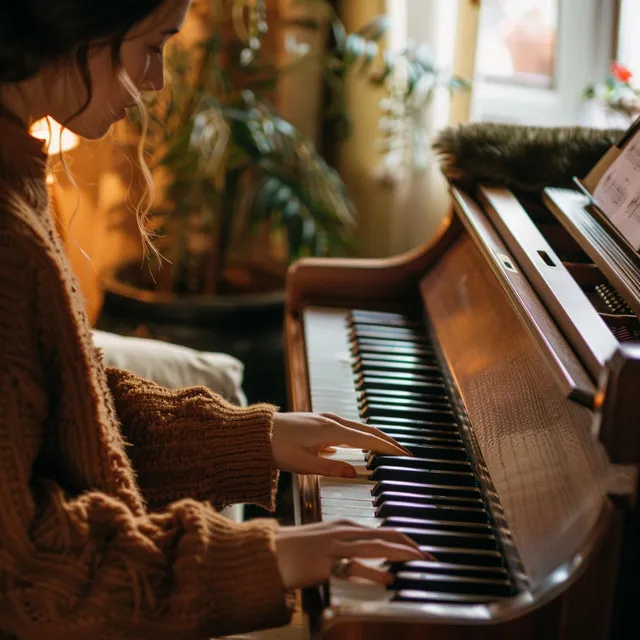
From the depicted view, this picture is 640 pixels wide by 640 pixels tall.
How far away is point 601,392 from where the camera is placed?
0.85 metres

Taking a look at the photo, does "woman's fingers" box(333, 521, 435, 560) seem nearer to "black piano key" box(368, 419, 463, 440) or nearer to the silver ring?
the silver ring

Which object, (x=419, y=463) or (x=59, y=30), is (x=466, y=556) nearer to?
(x=419, y=463)

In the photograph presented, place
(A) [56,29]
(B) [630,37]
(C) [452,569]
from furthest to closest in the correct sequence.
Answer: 1. (B) [630,37]
2. (C) [452,569]
3. (A) [56,29]

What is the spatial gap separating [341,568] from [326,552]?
0.09 ft

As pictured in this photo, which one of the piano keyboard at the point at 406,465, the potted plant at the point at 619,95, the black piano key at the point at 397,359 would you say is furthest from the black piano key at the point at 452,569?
the potted plant at the point at 619,95

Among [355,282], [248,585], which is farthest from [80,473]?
[355,282]

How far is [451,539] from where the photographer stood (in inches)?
42.5

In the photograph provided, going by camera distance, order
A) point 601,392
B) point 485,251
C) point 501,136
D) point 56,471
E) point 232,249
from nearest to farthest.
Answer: point 601,392 < point 56,471 < point 485,251 < point 501,136 < point 232,249

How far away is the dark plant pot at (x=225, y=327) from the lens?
8.05 ft

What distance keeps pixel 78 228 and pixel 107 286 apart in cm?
50

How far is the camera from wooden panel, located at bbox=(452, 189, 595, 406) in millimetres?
994

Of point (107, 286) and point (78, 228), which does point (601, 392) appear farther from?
point (78, 228)

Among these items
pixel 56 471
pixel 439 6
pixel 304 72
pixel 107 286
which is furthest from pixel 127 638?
pixel 304 72

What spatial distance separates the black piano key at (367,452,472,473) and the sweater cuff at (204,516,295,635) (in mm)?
328
